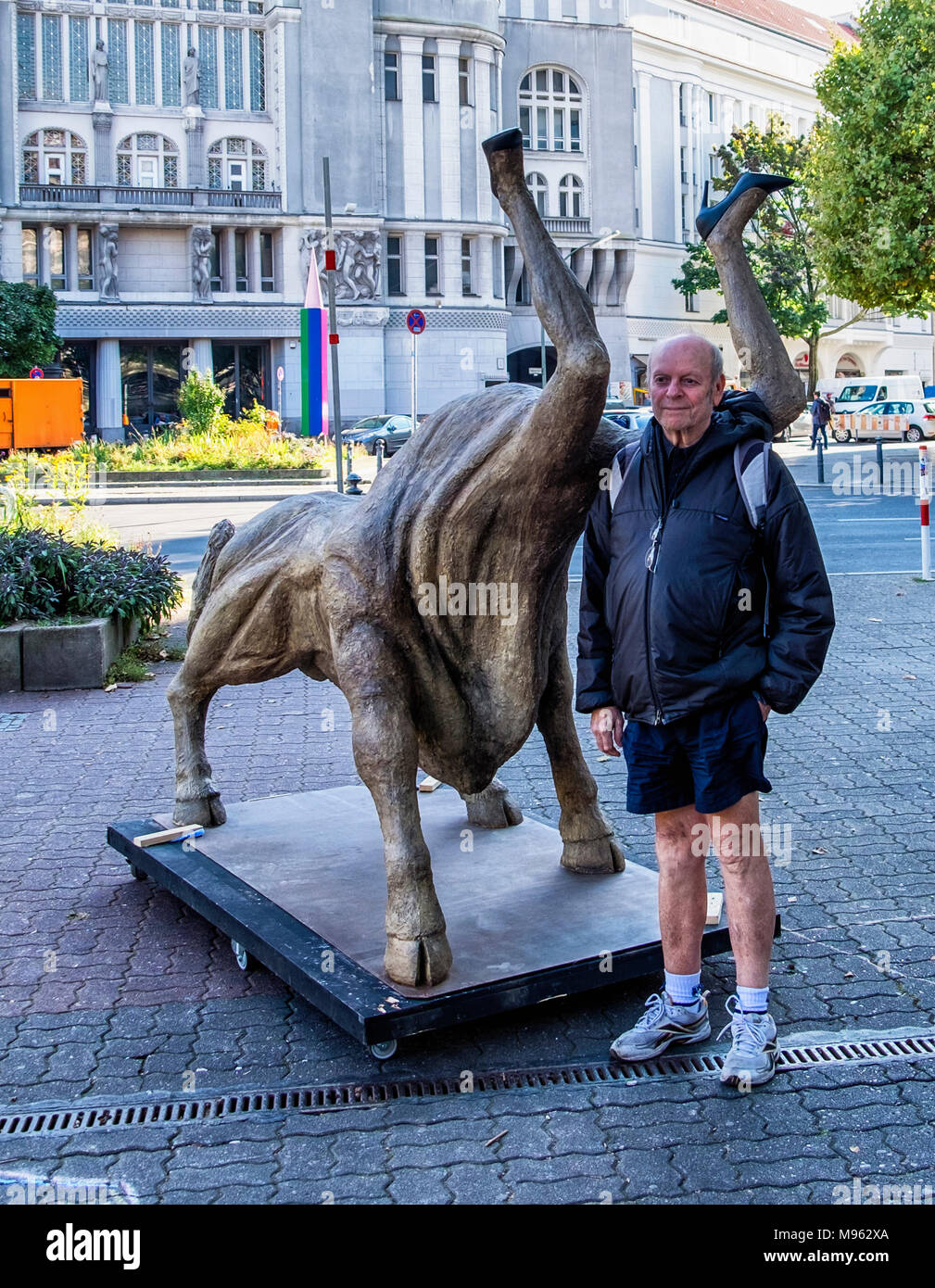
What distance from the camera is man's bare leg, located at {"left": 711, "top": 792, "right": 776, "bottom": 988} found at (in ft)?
12.0

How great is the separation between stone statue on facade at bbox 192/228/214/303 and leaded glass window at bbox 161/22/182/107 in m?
4.71


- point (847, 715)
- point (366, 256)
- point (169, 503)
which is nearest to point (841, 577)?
point (847, 715)

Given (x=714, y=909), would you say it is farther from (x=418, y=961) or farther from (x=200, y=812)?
(x=200, y=812)

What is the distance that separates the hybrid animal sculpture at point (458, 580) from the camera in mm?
3709

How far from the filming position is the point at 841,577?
561 inches

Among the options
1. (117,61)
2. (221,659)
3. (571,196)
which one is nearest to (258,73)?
A: (117,61)

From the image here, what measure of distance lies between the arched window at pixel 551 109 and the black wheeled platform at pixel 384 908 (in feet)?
176

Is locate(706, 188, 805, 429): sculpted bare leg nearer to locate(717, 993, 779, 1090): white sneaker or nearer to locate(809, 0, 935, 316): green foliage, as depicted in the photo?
locate(717, 993, 779, 1090): white sneaker

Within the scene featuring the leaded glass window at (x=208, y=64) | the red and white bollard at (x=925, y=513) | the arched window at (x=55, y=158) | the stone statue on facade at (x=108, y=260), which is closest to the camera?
the red and white bollard at (x=925, y=513)

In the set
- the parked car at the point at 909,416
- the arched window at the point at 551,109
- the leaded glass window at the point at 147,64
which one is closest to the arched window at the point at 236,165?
the leaded glass window at the point at 147,64

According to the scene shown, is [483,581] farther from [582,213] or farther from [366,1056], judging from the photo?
[582,213]

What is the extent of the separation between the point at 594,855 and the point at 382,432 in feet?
120

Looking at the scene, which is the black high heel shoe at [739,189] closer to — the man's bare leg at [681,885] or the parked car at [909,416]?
the man's bare leg at [681,885]

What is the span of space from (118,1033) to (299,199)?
4692 cm
